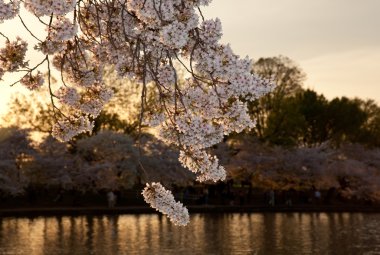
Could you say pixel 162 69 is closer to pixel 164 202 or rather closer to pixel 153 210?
pixel 164 202

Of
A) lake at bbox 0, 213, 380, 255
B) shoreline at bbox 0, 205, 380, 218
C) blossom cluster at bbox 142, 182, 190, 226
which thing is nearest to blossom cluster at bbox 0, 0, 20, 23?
blossom cluster at bbox 142, 182, 190, 226

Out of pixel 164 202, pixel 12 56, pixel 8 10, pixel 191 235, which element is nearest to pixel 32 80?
pixel 12 56

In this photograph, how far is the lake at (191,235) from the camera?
88.1 ft

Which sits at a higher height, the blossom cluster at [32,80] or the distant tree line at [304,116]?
the distant tree line at [304,116]

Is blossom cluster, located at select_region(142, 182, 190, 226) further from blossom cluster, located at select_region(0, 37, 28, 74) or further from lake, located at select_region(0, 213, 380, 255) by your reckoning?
lake, located at select_region(0, 213, 380, 255)

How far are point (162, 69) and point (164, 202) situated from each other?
3.71 ft

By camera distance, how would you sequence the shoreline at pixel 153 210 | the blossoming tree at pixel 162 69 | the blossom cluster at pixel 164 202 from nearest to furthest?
the blossoming tree at pixel 162 69 → the blossom cluster at pixel 164 202 → the shoreline at pixel 153 210

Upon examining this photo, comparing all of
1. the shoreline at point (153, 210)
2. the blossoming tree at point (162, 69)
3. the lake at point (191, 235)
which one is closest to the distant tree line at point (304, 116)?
the shoreline at point (153, 210)

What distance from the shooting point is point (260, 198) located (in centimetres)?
6206

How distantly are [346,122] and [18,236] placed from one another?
2031 inches

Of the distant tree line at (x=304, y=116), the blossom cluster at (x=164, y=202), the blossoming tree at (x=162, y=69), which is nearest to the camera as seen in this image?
the blossoming tree at (x=162, y=69)

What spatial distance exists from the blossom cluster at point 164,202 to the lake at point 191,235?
1948cm

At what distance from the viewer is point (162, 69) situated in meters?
5.78

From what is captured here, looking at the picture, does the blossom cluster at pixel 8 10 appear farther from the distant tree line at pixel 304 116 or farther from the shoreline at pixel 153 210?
the distant tree line at pixel 304 116
